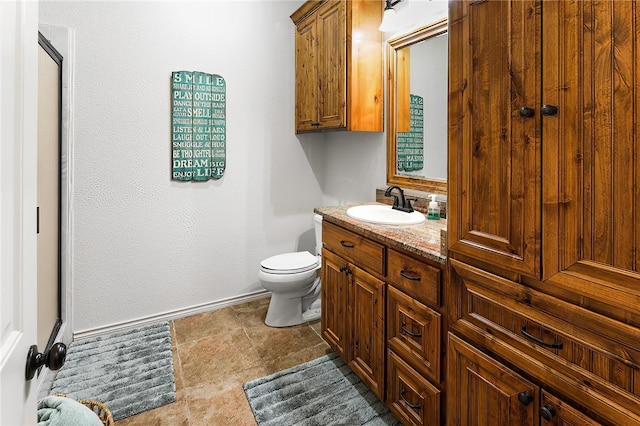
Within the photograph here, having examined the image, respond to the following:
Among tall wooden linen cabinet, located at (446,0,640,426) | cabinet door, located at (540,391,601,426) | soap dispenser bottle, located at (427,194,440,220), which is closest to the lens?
tall wooden linen cabinet, located at (446,0,640,426)

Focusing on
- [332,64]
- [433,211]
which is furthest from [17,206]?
[332,64]

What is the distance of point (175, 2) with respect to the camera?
255 cm

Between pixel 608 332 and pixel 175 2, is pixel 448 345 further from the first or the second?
pixel 175 2

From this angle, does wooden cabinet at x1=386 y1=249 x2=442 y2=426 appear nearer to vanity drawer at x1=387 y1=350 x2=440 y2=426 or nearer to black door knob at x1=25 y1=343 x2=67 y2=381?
vanity drawer at x1=387 y1=350 x2=440 y2=426

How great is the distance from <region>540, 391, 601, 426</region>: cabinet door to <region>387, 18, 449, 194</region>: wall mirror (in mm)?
1246

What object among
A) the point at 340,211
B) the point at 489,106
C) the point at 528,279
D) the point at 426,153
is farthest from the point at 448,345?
the point at 426,153

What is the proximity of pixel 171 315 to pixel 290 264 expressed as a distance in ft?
3.37

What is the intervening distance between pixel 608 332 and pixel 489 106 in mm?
662

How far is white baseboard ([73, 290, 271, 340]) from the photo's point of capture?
8.09 ft

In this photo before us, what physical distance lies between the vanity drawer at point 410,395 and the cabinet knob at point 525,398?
1.21 ft

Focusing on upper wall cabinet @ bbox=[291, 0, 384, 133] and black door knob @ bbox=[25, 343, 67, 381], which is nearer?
black door knob @ bbox=[25, 343, 67, 381]

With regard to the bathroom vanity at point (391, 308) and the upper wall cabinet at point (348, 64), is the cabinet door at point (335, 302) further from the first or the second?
the upper wall cabinet at point (348, 64)

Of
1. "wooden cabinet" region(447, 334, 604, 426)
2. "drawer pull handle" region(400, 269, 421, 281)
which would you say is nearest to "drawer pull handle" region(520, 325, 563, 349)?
"wooden cabinet" region(447, 334, 604, 426)

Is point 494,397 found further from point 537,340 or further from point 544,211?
point 544,211
